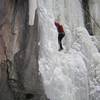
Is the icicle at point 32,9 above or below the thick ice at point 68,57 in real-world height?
above

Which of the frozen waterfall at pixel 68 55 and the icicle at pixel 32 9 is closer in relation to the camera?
the frozen waterfall at pixel 68 55

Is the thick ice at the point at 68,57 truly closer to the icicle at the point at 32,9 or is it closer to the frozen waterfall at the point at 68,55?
the frozen waterfall at the point at 68,55

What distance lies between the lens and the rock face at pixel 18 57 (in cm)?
962

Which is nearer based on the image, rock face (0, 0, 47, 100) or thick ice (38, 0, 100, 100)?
rock face (0, 0, 47, 100)

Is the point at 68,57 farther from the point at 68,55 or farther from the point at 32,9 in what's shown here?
the point at 32,9

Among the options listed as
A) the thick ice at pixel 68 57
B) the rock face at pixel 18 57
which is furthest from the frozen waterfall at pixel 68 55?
the rock face at pixel 18 57

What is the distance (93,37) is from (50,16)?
2.56 metres

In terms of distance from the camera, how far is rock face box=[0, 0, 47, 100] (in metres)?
9.62

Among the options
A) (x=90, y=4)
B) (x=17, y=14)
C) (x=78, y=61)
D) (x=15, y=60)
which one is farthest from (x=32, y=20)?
(x=90, y=4)

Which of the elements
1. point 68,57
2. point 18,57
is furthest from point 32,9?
point 68,57

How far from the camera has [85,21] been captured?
13.2m

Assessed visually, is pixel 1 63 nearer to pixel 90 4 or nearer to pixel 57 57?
pixel 57 57

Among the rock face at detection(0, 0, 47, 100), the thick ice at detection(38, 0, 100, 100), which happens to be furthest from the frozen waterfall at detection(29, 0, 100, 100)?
the rock face at detection(0, 0, 47, 100)

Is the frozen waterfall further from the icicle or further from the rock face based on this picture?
the rock face
